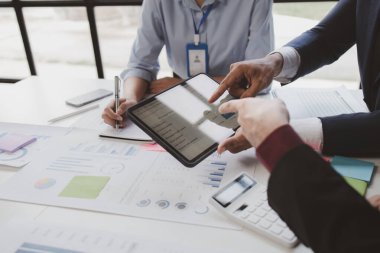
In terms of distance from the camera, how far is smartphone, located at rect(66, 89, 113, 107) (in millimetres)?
A: 1329

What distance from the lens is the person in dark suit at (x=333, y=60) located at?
0.89 meters

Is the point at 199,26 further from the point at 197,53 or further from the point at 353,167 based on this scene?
the point at 353,167

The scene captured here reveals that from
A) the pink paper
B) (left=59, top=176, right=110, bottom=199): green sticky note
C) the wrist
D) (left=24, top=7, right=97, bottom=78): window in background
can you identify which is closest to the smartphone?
the pink paper

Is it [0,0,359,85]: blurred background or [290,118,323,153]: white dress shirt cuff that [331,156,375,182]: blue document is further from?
[0,0,359,85]: blurred background

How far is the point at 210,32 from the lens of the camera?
58.9 inches

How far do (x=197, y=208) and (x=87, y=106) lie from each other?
0.75 m

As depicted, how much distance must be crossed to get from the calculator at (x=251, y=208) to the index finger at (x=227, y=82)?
0.24 metres

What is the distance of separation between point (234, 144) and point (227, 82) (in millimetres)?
202

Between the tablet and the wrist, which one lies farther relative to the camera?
the wrist

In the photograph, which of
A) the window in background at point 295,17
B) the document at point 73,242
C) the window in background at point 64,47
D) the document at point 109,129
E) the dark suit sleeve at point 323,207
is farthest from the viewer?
the window in background at point 64,47

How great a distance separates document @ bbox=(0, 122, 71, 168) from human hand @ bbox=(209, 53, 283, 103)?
1.74ft

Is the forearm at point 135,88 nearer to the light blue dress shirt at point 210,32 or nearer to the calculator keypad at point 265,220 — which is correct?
the light blue dress shirt at point 210,32

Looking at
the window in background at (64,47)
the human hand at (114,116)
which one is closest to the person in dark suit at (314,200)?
the human hand at (114,116)

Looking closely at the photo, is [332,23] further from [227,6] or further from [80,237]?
[80,237]
